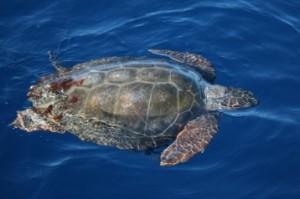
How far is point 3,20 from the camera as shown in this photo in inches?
458

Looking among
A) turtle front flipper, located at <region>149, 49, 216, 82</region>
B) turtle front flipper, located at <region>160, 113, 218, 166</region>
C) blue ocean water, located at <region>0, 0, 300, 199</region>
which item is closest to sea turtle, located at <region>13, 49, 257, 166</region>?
turtle front flipper, located at <region>160, 113, 218, 166</region>

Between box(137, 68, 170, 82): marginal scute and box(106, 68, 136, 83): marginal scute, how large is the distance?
0.14 m

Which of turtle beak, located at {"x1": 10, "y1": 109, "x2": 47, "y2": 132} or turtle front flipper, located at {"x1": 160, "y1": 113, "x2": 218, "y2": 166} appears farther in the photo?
turtle beak, located at {"x1": 10, "y1": 109, "x2": 47, "y2": 132}

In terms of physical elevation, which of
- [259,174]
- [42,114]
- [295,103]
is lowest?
[259,174]

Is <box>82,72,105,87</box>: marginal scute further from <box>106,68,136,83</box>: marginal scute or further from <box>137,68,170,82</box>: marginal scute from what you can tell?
<box>137,68,170,82</box>: marginal scute

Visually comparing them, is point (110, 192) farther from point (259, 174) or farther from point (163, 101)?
point (259, 174)

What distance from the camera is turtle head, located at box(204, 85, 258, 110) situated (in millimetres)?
8633

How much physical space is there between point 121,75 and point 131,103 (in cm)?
58

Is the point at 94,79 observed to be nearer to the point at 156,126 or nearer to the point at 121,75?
the point at 121,75

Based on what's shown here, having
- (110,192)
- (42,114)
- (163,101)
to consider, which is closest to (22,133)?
(42,114)

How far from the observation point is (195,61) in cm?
980

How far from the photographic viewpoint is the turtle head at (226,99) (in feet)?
28.3

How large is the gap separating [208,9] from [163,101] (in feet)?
15.2

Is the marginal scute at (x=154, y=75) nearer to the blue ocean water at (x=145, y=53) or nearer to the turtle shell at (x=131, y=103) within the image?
the turtle shell at (x=131, y=103)
